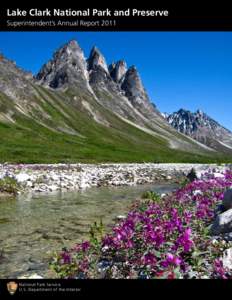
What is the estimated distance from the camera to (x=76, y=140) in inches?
4744

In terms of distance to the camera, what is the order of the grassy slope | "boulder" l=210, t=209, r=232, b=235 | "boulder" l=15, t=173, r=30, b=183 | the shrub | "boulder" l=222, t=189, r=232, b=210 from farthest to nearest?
the grassy slope → "boulder" l=15, t=173, r=30, b=183 → "boulder" l=222, t=189, r=232, b=210 → "boulder" l=210, t=209, r=232, b=235 → the shrub

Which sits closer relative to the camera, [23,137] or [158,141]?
[23,137]

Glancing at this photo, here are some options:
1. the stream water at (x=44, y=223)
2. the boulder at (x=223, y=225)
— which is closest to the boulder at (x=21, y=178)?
→ the stream water at (x=44, y=223)

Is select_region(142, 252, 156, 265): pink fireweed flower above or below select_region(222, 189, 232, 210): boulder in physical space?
below

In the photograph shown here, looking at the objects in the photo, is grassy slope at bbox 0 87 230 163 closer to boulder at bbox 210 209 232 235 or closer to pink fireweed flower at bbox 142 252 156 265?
boulder at bbox 210 209 232 235

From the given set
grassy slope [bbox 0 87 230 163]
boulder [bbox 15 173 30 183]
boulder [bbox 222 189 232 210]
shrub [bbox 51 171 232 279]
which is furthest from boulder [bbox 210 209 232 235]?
grassy slope [bbox 0 87 230 163]

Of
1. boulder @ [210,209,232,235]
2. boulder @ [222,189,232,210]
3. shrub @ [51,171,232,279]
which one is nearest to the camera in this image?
shrub @ [51,171,232,279]

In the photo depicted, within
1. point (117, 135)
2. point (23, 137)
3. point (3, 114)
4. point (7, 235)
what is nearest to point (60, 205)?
point (7, 235)

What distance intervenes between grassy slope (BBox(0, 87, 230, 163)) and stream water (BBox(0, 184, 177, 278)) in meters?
35.4

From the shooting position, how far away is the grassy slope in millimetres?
81688

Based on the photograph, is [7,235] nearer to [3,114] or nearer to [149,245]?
[149,245]
